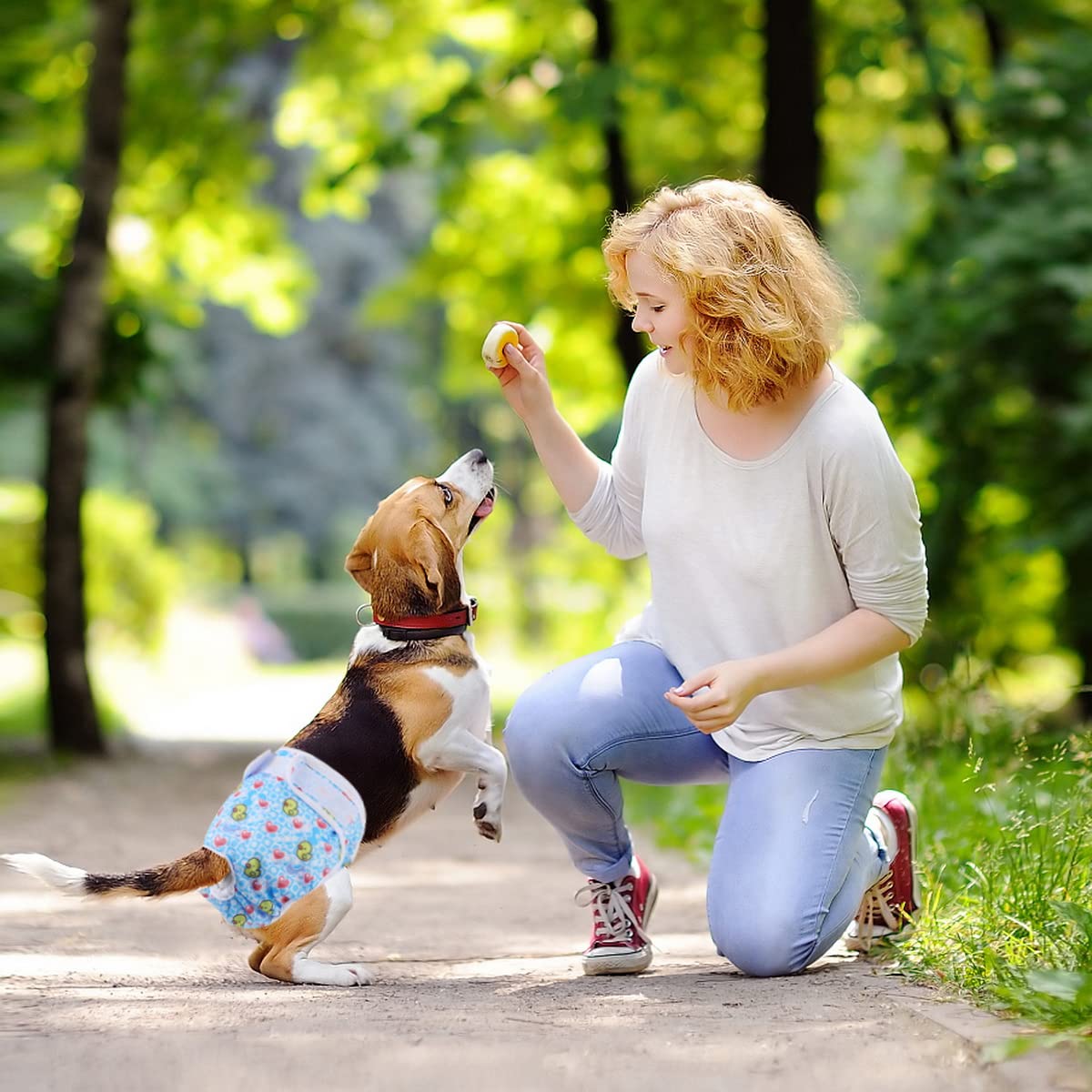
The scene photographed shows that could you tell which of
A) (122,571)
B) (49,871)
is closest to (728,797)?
(49,871)

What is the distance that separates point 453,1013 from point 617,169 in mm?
9021

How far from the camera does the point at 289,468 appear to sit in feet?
113

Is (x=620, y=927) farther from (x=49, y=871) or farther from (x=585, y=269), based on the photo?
(x=585, y=269)

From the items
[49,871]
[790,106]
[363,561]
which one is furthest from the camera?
[790,106]

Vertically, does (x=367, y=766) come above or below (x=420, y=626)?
below

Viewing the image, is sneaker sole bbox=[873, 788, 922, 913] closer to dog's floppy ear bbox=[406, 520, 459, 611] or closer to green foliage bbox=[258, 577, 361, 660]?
dog's floppy ear bbox=[406, 520, 459, 611]

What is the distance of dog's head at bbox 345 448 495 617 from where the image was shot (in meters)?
3.72

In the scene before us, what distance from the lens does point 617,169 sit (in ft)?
36.3

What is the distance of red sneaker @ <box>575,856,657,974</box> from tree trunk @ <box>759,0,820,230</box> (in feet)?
21.4

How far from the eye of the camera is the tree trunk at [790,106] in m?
9.42

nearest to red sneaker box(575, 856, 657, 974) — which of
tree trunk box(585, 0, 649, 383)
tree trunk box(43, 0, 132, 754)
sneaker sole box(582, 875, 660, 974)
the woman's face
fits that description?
sneaker sole box(582, 875, 660, 974)

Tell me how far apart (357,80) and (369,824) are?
997 centimetres

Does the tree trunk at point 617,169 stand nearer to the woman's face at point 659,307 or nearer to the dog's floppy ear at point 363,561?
the woman's face at point 659,307

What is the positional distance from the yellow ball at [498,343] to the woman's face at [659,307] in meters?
0.36
